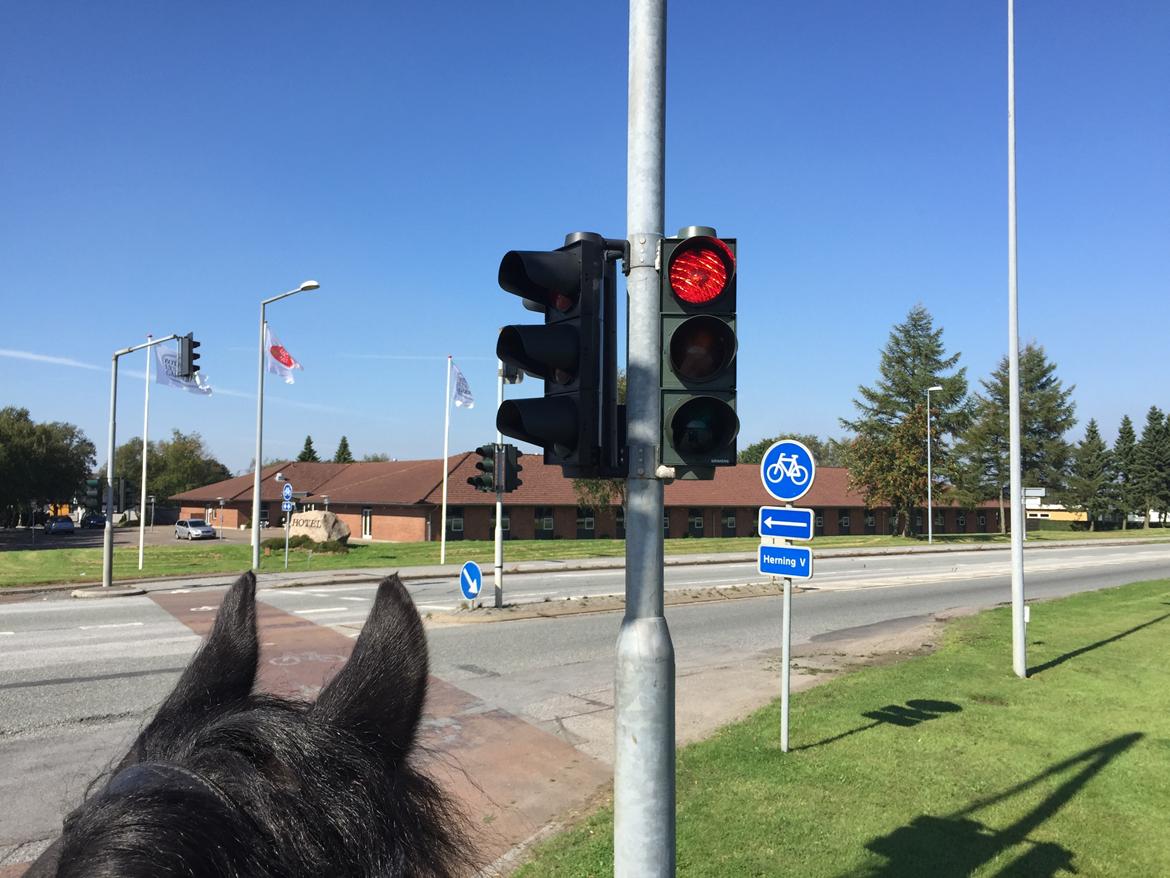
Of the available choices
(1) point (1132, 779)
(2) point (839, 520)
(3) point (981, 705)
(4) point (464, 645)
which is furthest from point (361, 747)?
(2) point (839, 520)

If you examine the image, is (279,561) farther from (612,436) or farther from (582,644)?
(612,436)

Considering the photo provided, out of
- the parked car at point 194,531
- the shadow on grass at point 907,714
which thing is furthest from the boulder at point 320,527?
the shadow on grass at point 907,714

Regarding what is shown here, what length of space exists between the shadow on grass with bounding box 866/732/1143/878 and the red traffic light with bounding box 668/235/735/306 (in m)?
3.93

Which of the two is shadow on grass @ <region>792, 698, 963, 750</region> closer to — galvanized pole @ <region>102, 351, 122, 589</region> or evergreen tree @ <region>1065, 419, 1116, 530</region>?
galvanized pole @ <region>102, 351, 122, 589</region>

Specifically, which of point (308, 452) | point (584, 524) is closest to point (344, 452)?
point (308, 452)

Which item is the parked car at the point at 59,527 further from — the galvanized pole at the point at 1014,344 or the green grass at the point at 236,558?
the galvanized pole at the point at 1014,344

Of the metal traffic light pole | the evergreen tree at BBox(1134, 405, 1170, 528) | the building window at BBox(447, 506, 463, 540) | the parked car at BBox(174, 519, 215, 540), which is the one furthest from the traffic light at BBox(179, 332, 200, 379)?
the evergreen tree at BBox(1134, 405, 1170, 528)

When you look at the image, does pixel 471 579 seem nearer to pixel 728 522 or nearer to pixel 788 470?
pixel 788 470

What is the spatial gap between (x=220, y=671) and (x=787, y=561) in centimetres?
658

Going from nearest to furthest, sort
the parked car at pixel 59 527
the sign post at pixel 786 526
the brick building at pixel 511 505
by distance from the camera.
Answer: the sign post at pixel 786 526 < the brick building at pixel 511 505 < the parked car at pixel 59 527

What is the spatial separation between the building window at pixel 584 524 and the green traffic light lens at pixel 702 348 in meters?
49.6

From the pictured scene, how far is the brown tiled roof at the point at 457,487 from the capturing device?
4951 cm

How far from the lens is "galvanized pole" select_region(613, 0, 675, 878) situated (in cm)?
303

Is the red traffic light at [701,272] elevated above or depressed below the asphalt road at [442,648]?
above
